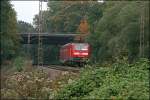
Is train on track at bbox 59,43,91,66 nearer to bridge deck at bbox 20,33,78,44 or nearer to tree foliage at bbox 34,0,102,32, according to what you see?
bridge deck at bbox 20,33,78,44

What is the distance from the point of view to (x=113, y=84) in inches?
525

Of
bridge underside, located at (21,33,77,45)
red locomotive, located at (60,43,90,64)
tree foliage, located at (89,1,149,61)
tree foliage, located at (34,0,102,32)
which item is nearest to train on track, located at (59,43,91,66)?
red locomotive, located at (60,43,90,64)

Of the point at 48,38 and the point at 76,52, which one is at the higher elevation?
the point at 48,38

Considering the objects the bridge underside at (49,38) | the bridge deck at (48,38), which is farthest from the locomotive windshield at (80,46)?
the bridge deck at (48,38)

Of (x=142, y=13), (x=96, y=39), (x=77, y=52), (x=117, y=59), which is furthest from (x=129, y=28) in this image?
(x=117, y=59)

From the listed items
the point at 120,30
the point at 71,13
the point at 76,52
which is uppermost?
the point at 71,13

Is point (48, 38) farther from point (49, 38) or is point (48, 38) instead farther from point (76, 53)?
point (76, 53)

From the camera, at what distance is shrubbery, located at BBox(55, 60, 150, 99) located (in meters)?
11.8

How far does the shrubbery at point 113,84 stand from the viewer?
38.8ft

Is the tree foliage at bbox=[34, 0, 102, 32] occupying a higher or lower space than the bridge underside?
higher

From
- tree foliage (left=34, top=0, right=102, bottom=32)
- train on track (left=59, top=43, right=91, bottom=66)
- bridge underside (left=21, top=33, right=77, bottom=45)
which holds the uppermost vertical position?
tree foliage (left=34, top=0, right=102, bottom=32)

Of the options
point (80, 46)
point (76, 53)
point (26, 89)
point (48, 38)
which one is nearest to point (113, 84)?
point (26, 89)

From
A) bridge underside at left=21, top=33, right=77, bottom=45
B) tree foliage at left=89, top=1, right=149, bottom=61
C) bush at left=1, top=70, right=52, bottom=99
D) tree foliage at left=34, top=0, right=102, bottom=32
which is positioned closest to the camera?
bush at left=1, top=70, right=52, bottom=99

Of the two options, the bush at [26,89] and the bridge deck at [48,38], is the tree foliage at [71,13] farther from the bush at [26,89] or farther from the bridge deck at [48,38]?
the bush at [26,89]
